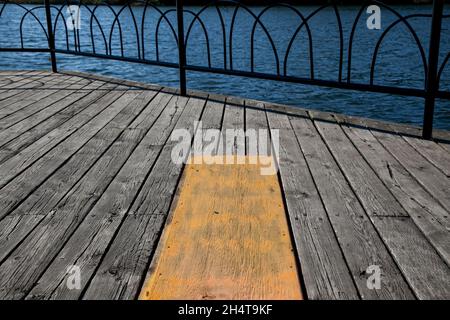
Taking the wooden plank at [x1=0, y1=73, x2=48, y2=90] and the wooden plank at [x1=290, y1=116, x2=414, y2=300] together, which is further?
the wooden plank at [x1=0, y1=73, x2=48, y2=90]

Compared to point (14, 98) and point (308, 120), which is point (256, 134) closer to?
point (308, 120)

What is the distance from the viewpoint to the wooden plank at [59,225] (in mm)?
2613

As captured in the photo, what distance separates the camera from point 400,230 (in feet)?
10.2

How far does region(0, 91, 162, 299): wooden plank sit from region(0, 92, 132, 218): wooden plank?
0.31 m

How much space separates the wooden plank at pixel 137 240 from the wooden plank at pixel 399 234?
126 centimetres

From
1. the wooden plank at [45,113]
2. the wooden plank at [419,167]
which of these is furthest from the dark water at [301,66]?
the wooden plank at [45,113]

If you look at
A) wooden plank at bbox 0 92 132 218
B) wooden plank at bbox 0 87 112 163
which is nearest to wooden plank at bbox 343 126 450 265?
wooden plank at bbox 0 92 132 218

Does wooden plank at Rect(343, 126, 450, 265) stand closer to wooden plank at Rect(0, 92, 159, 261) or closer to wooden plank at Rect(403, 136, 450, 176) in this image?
wooden plank at Rect(403, 136, 450, 176)

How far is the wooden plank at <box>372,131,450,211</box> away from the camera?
3.66 metres

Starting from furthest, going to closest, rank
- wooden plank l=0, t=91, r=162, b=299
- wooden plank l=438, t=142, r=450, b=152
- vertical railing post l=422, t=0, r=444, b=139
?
vertical railing post l=422, t=0, r=444, b=139 → wooden plank l=438, t=142, r=450, b=152 → wooden plank l=0, t=91, r=162, b=299

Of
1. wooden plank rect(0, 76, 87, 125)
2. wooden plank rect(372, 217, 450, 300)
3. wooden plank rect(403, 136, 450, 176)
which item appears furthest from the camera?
wooden plank rect(0, 76, 87, 125)

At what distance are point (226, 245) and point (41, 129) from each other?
3.12m
